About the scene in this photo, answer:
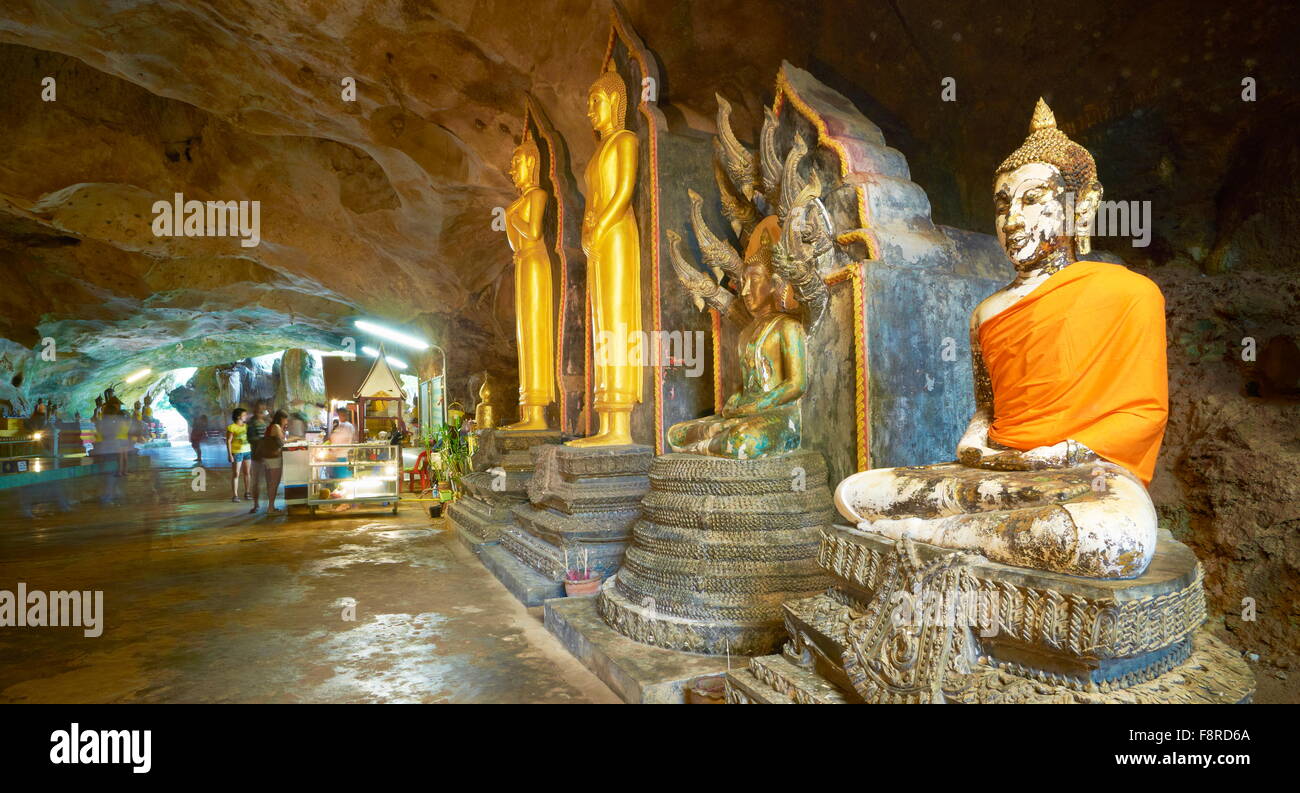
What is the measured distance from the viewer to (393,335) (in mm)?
13766

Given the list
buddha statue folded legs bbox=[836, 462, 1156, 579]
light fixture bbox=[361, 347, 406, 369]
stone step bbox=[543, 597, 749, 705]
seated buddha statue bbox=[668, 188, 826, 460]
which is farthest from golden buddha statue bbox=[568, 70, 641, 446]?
light fixture bbox=[361, 347, 406, 369]

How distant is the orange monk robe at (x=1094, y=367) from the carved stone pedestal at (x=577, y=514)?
2.37 meters

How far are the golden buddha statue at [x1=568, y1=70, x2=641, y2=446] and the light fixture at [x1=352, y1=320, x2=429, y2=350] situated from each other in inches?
→ 340

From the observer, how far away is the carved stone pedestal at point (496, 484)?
5.55 m

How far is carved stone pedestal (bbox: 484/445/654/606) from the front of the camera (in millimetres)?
3951

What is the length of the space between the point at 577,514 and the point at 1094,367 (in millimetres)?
2772

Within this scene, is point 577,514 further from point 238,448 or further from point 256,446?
point 238,448

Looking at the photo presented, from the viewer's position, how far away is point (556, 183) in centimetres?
592

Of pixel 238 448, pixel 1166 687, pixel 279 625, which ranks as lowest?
pixel 279 625

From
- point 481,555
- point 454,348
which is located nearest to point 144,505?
point 454,348

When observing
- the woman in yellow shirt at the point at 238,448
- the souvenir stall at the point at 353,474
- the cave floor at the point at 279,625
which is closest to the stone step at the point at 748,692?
the cave floor at the point at 279,625

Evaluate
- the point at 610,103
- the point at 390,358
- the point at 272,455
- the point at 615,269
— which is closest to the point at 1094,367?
the point at 615,269

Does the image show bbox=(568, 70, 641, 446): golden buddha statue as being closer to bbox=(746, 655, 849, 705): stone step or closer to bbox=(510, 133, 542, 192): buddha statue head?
bbox=(510, 133, 542, 192): buddha statue head

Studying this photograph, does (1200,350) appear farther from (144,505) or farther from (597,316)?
Result: (144,505)
